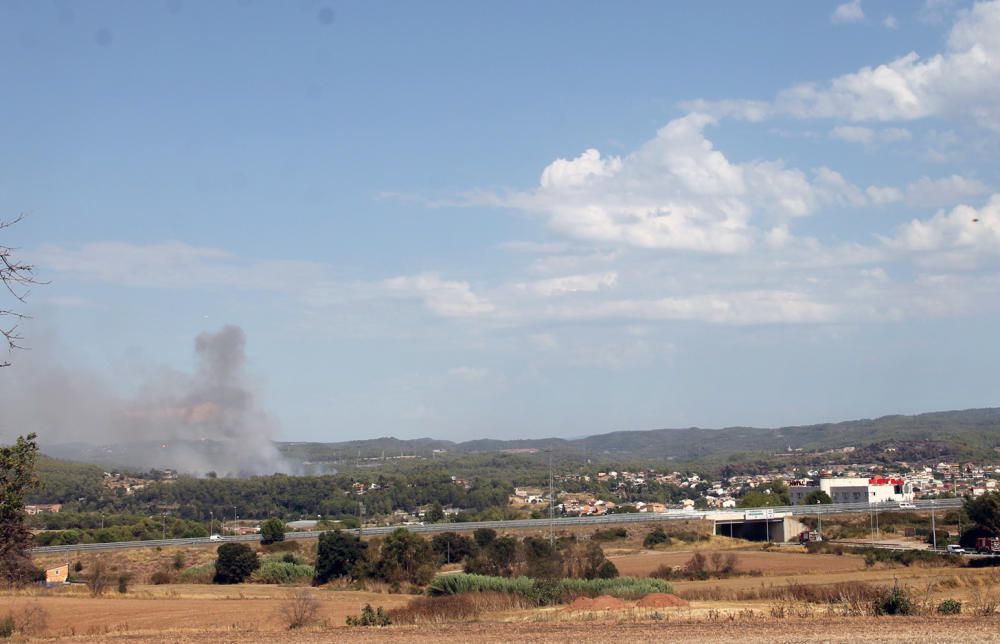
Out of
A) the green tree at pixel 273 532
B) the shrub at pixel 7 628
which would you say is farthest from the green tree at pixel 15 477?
the green tree at pixel 273 532

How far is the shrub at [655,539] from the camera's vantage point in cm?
8375

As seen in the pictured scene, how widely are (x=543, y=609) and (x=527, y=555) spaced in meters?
23.1

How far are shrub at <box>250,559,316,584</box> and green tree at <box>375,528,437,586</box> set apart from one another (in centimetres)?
576

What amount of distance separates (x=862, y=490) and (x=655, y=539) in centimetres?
5273

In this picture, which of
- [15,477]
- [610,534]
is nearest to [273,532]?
[610,534]

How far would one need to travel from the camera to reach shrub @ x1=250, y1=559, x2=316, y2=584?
205 ft

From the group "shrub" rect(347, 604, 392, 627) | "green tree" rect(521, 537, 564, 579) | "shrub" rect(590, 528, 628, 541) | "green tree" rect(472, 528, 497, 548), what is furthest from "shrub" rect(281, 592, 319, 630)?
"shrub" rect(590, 528, 628, 541)

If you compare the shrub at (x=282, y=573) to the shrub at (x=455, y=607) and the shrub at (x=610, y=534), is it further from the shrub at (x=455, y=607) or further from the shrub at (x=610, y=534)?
the shrub at (x=455, y=607)

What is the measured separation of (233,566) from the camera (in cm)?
6266

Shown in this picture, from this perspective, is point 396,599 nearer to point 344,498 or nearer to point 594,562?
point 594,562

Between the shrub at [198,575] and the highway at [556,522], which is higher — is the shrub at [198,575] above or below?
below

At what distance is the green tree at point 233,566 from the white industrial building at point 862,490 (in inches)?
3297

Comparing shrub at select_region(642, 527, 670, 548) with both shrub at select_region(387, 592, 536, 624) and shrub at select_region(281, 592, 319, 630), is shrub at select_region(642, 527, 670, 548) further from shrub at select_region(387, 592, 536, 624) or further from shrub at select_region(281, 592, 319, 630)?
shrub at select_region(281, 592, 319, 630)

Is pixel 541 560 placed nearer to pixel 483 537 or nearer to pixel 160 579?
pixel 483 537
